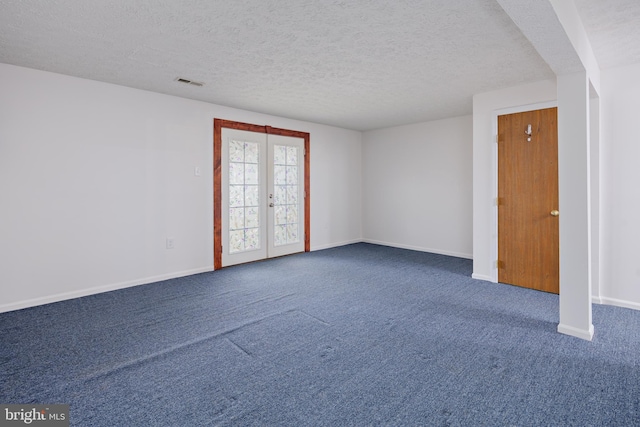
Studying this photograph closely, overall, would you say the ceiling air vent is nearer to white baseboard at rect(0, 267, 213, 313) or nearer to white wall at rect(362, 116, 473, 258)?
white baseboard at rect(0, 267, 213, 313)

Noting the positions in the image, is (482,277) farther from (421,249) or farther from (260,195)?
(260,195)

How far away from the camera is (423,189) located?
618cm

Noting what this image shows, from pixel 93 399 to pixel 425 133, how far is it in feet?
19.5

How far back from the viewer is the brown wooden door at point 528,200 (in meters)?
3.74

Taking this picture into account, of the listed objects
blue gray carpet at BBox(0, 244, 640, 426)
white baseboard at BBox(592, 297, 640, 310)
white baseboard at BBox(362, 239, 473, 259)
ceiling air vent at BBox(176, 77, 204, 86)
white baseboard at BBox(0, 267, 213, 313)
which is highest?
ceiling air vent at BBox(176, 77, 204, 86)

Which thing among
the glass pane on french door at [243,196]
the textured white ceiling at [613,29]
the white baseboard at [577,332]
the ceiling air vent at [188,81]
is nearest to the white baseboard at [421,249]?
the glass pane on french door at [243,196]

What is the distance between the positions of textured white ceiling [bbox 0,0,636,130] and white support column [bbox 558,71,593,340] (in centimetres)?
65

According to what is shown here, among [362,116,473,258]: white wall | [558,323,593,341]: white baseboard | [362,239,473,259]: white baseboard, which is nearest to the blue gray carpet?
[558,323,593,341]: white baseboard

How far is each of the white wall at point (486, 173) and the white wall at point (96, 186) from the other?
349 cm

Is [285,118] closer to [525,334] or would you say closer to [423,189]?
[423,189]

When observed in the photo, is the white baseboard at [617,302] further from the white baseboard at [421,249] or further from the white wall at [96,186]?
the white wall at [96,186]

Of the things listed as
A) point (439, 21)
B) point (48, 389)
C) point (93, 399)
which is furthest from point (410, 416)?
point (439, 21)

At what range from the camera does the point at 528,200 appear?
12.8 feet

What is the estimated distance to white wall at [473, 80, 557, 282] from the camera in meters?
4.10
